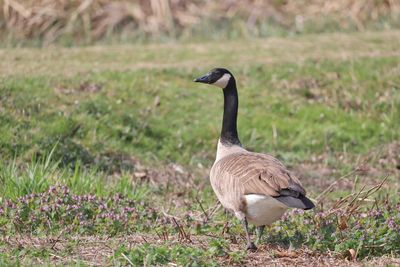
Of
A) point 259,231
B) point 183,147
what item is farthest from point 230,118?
point 183,147

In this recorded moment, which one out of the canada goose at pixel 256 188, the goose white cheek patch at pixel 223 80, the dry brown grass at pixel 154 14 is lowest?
the dry brown grass at pixel 154 14

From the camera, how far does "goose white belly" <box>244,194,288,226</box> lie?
19.4 feet

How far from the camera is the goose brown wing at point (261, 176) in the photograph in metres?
5.77

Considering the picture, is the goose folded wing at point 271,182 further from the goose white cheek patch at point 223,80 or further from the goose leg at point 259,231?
the goose white cheek patch at point 223,80

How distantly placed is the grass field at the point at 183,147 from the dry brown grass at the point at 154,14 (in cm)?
156

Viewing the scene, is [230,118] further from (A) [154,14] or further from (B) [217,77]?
(A) [154,14]

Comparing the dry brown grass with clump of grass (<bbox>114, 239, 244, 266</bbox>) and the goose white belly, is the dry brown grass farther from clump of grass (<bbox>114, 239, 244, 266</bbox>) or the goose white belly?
clump of grass (<bbox>114, 239, 244, 266</bbox>)

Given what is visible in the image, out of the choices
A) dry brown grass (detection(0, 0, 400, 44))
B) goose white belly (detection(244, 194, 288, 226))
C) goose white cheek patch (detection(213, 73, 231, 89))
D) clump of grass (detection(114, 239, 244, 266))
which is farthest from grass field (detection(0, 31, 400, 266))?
dry brown grass (detection(0, 0, 400, 44))

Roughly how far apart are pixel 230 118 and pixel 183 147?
3559 millimetres

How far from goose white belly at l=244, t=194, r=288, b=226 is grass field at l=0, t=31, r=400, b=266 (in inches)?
10.5

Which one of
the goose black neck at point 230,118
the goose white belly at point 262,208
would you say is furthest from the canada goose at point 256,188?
the goose black neck at point 230,118

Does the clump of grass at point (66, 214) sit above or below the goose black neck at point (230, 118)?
below

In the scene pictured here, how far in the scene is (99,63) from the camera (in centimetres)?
1334

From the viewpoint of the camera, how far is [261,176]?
600 centimetres
